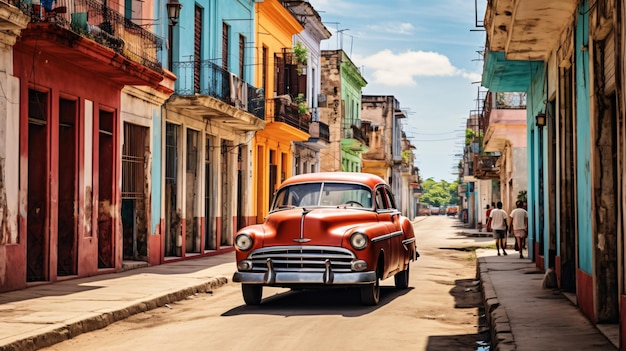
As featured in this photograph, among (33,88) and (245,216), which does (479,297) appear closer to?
(33,88)

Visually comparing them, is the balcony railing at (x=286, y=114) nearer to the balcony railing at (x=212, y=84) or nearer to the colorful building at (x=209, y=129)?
the colorful building at (x=209, y=129)

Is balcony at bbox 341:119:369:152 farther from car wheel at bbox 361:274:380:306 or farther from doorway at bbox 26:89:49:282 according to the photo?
car wheel at bbox 361:274:380:306

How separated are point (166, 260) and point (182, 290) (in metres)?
6.44

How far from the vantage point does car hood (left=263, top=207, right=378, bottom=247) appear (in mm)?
11211

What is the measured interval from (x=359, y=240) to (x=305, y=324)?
1794 mm

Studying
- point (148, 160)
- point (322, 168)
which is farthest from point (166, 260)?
point (322, 168)

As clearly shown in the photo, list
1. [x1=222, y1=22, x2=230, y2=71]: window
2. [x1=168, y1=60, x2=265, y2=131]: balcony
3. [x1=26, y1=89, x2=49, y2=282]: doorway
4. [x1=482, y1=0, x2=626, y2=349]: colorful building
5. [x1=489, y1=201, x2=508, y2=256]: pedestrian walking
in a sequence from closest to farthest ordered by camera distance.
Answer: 1. [x1=482, y1=0, x2=626, y2=349]: colorful building
2. [x1=26, y1=89, x2=49, y2=282]: doorway
3. [x1=168, y1=60, x2=265, y2=131]: balcony
4. [x1=489, y1=201, x2=508, y2=256]: pedestrian walking
5. [x1=222, y1=22, x2=230, y2=71]: window

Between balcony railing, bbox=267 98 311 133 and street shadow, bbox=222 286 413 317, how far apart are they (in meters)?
14.3

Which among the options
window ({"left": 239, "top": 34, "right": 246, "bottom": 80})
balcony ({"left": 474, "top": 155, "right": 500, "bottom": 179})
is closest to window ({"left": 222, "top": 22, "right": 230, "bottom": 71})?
window ({"left": 239, "top": 34, "right": 246, "bottom": 80})

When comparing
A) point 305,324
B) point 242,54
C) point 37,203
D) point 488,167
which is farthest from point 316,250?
point 488,167

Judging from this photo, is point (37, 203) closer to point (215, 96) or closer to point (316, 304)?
point (316, 304)

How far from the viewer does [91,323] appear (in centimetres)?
955

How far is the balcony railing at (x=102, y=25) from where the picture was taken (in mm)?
12977

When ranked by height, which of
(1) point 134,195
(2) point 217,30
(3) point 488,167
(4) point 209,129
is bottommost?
(1) point 134,195
